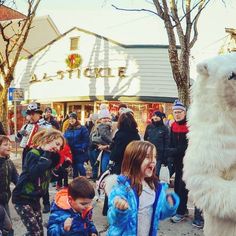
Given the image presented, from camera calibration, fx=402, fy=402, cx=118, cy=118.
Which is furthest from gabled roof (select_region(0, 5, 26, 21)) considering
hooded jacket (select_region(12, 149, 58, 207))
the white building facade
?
hooded jacket (select_region(12, 149, 58, 207))

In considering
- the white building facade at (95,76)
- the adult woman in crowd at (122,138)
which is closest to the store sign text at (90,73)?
the white building facade at (95,76)

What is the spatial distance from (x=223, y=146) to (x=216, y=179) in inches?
7.6

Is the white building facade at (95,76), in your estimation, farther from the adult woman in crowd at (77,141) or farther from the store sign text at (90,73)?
the adult woman in crowd at (77,141)

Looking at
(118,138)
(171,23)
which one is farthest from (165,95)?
(118,138)

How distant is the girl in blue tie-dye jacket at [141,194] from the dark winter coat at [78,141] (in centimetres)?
503

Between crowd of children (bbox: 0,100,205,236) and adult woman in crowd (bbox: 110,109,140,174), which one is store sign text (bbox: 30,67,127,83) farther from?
crowd of children (bbox: 0,100,205,236)

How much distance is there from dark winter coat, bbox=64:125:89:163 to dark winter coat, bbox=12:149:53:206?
152 inches

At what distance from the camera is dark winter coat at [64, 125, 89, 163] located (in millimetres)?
8000

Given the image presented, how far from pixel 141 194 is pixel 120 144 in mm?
2911

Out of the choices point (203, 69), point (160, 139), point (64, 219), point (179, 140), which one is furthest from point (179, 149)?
point (203, 69)

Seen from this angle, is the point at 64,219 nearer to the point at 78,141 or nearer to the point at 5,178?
the point at 5,178

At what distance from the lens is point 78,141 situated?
8.02 meters

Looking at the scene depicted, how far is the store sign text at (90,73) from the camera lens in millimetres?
19505

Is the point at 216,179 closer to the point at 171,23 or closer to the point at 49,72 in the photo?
the point at 171,23
